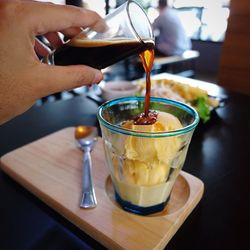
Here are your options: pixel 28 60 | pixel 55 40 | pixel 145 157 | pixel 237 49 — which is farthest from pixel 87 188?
pixel 237 49

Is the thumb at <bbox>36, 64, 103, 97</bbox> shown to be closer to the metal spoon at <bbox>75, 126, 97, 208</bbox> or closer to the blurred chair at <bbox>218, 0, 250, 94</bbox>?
the metal spoon at <bbox>75, 126, 97, 208</bbox>

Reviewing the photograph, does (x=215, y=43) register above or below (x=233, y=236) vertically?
below

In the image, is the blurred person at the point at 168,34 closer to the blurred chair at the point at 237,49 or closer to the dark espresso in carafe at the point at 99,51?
the blurred chair at the point at 237,49

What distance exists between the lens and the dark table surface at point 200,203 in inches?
17.3

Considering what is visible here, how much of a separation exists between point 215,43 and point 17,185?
4.37 meters

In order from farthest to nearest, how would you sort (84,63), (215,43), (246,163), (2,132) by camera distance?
(215,43), (2,132), (246,163), (84,63)

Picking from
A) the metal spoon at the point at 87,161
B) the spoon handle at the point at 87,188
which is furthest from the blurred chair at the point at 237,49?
the spoon handle at the point at 87,188

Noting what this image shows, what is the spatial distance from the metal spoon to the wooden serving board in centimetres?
1

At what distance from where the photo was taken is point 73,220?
477 millimetres

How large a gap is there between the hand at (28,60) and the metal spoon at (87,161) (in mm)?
203

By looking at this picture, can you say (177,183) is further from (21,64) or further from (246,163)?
(21,64)

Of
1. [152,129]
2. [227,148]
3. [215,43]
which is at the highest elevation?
[152,129]

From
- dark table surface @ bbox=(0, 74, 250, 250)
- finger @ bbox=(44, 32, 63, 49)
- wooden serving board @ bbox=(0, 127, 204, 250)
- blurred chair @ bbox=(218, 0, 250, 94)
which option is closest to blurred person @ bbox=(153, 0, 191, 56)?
blurred chair @ bbox=(218, 0, 250, 94)

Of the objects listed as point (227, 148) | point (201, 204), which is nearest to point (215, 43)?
point (227, 148)
